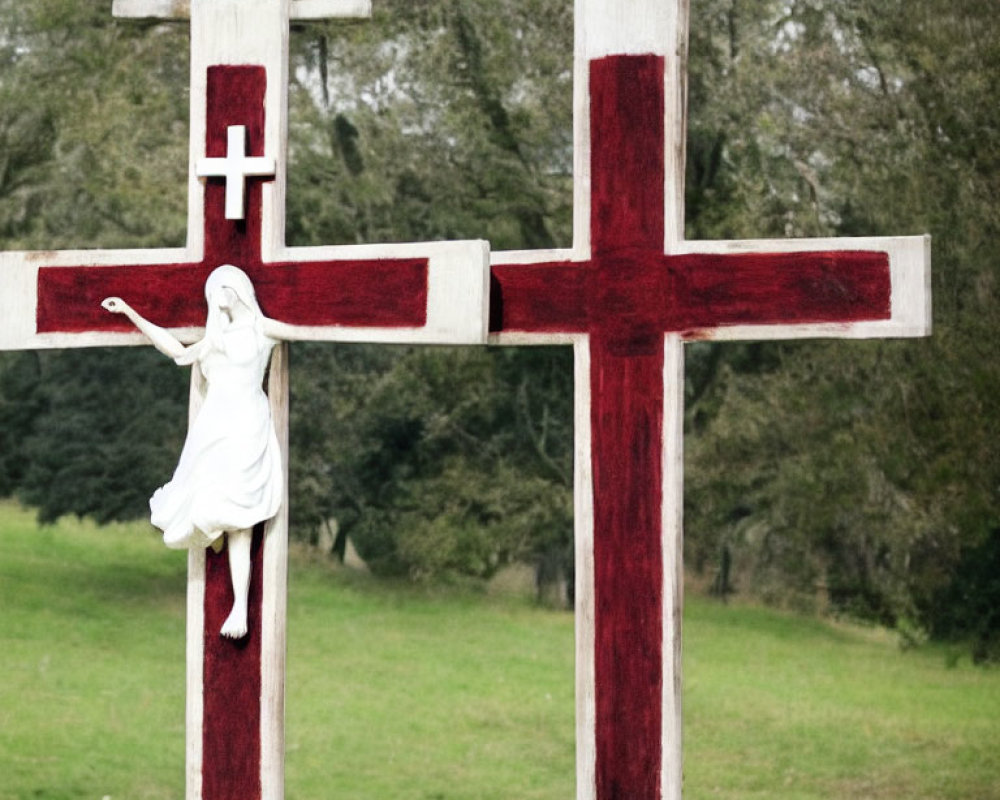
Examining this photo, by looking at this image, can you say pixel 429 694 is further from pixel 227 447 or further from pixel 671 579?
pixel 671 579

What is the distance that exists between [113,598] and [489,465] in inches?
96.6

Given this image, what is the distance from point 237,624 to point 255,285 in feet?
2.63

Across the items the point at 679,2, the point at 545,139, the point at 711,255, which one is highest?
the point at 545,139

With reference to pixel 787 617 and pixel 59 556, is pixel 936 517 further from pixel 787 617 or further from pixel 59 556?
pixel 59 556

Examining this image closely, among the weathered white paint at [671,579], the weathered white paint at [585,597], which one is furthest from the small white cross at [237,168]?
the weathered white paint at [671,579]

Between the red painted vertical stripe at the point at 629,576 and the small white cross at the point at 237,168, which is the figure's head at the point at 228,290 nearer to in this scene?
the small white cross at the point at 237,168

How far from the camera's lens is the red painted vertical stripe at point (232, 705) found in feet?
16.0

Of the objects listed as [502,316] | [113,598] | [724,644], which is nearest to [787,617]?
[724,644]

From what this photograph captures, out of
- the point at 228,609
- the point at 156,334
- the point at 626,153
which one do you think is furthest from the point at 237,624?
the point at 626,153

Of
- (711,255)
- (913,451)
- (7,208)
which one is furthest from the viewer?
A: (7,208)

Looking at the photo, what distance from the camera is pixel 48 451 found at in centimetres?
1316

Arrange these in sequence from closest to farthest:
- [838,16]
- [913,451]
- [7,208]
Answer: [913,451], [838,16], [7,208]

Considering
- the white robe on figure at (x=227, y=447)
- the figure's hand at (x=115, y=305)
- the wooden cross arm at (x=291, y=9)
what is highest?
the wooden cross arm at (x=291, y=9)

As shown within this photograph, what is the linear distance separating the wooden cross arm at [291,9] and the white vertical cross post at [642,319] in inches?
22.3
